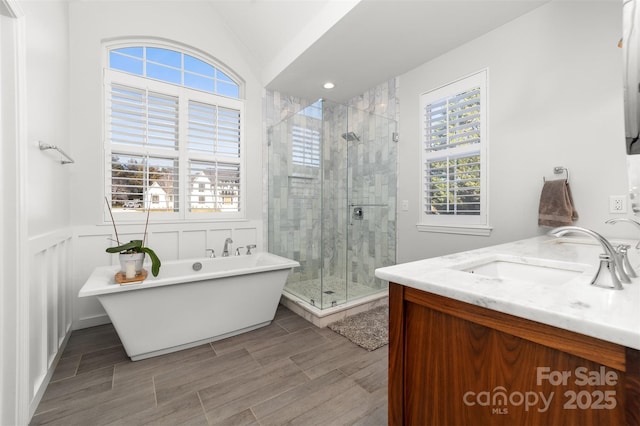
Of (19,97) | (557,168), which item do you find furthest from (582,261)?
(19,97)

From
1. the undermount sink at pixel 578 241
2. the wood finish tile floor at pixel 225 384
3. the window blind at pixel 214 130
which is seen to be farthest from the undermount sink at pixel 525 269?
the window blind at pixel 214 130

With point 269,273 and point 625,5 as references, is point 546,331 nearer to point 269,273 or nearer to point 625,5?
point 625,5

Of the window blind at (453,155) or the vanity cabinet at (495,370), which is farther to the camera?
the window blind at (453,155)

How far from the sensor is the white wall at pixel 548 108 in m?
1.82

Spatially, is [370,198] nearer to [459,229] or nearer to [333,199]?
[333,199]

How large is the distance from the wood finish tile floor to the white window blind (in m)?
1.48

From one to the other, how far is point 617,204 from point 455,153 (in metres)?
1.20

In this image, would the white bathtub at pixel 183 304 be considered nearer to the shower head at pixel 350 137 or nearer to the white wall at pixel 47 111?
the white wall at pixel 47 111

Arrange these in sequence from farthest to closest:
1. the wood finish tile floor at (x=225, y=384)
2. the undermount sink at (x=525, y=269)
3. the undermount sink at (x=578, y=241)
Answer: the undermount sink at (x=578, y=241)
the wood finish tile floor at (x=225, y=384)
the undermount sink at (x=525, y=269)

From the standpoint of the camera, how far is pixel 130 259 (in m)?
2.03

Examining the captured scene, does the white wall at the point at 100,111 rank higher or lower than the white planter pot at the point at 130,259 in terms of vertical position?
higher

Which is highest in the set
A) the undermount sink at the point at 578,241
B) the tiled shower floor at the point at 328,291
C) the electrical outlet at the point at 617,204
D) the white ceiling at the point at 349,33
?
the white ceiling at the point at 349,33

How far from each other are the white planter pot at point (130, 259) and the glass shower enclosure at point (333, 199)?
1.46 metres

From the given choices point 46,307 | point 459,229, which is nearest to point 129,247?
point 46,307
